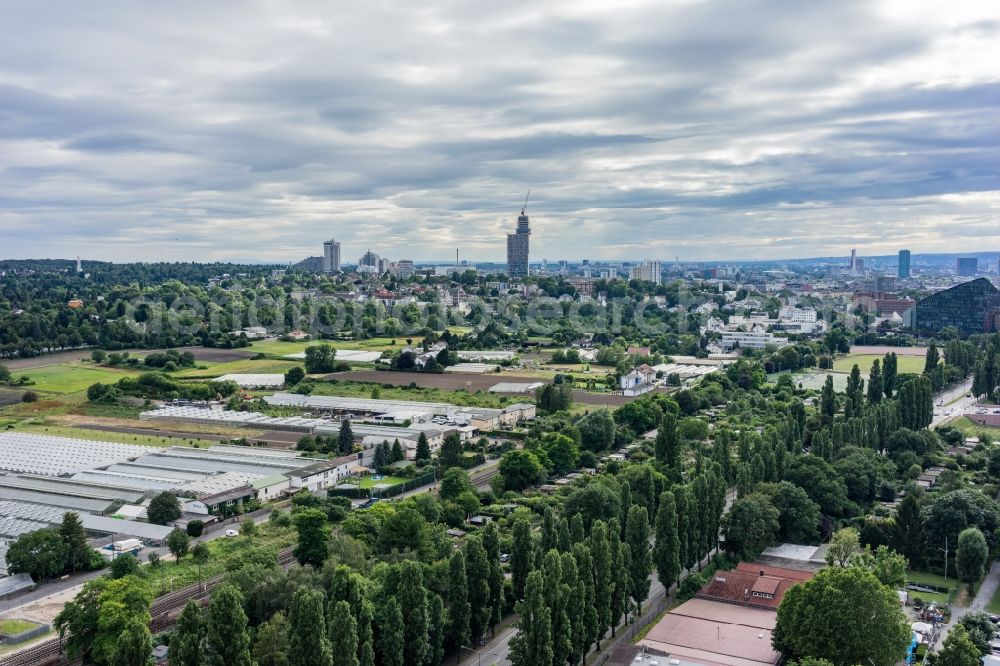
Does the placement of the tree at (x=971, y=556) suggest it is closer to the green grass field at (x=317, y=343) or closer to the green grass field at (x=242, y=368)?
the green grass field at (x=242, y=368)

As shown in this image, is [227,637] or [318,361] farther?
[318,361]

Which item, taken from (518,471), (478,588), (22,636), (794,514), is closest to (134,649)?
(22,636)

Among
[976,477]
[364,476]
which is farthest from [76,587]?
[976,477]

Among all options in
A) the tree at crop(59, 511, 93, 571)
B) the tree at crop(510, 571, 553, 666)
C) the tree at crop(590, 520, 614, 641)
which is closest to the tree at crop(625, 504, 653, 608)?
the tree at crop(590, 520, 614, 641)

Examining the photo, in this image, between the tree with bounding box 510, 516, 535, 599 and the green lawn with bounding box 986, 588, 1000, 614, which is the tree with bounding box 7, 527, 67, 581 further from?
the green lawn with bounding box 986, 588, 1000, 614

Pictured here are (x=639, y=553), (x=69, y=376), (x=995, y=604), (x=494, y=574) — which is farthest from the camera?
(x=69, y=376)

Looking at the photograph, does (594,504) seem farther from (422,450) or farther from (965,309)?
(965,309)

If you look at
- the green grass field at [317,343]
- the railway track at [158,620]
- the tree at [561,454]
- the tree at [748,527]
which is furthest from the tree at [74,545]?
the green grass field at [317,343]
